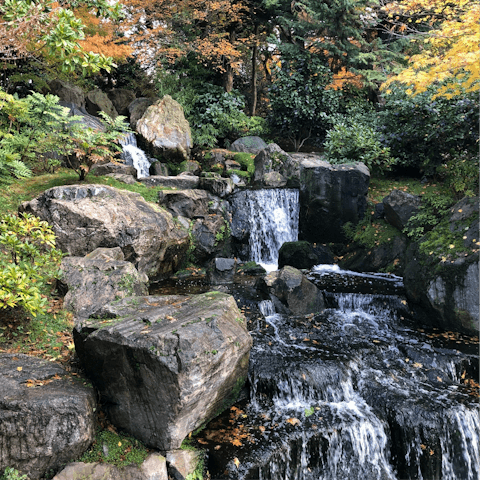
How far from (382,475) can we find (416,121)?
36.9 feet

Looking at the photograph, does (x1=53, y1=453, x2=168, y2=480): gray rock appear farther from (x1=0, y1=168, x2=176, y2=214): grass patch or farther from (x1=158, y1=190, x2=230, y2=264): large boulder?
(x1=158, y1=190, x2=230, y2=264): large boulder

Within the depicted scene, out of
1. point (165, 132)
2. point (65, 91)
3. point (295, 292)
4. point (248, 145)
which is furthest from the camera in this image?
point (248, 145)

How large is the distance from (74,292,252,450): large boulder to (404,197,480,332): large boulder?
15.2 ft

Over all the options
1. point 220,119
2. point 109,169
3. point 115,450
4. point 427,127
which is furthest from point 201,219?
point 220,119

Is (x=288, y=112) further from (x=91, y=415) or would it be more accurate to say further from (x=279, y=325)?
(x=91, y=415)

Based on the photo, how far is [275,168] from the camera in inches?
555

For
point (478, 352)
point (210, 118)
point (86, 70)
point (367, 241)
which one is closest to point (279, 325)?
point (478, 352)

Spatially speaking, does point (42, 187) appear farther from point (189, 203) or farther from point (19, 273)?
point (19, 273)

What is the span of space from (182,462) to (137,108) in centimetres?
1531

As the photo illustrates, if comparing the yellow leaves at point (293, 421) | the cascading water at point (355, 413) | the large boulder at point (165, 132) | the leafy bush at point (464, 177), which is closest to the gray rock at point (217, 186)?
the large boulder at point (165, 132)

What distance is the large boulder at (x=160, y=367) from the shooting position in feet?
13.6

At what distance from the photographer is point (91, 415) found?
13.6 ft

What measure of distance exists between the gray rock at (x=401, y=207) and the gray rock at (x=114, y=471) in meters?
8.79

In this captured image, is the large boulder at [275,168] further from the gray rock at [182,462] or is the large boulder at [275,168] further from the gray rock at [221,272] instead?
the gray rock at [182,462]
